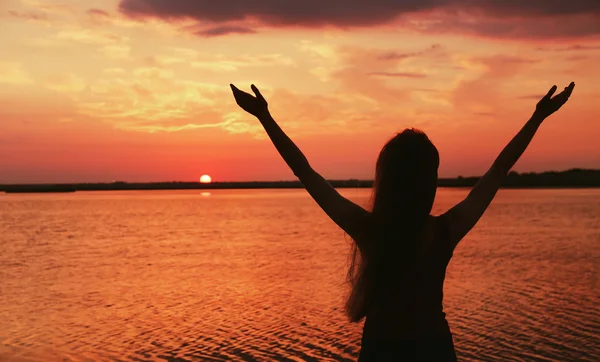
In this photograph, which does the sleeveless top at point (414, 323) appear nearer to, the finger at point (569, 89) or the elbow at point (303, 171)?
the elbow at point (303, 171)

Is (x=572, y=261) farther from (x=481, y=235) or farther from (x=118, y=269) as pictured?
(x=118, y=269)

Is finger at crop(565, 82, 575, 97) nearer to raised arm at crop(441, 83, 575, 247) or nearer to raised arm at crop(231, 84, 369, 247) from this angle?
raised arm at crop(441, 83, 575, 247)

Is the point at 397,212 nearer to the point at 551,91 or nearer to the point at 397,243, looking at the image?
the point at 397,243

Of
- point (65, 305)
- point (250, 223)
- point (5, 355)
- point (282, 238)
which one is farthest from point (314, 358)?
point (250, 223)

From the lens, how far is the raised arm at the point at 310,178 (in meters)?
2.80

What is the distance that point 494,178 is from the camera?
3193 millimetres

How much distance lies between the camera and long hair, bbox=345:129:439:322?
2.78m

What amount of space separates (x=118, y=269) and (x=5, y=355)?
50.8 ft

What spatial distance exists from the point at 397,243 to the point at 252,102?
0.89 metres

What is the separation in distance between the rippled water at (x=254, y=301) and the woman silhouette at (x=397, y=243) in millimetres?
439

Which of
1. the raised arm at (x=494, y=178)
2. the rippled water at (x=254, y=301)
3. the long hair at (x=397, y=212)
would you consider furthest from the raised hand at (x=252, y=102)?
the raised arm at (x=494, y=178)

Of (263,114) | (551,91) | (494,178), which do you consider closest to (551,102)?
(551,91)

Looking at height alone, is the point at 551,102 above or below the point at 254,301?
above

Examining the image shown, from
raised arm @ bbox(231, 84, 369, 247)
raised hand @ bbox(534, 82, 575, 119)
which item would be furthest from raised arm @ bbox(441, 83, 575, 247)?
raised arm @ bbox(231, 84, 369, 247)
